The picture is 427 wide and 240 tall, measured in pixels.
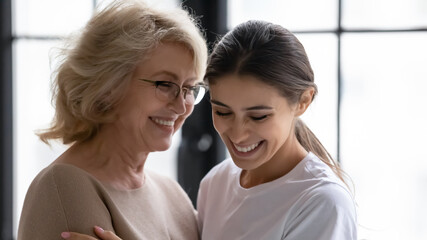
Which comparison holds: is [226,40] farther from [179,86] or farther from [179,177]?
[179,177]

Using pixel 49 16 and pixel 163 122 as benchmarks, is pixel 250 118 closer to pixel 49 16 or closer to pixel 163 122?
pixel 163 122

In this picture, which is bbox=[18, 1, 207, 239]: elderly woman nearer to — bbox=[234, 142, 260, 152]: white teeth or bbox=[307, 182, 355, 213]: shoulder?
bbox=[234, 142, 260, 152]: white teeth

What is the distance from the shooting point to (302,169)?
1865 mm

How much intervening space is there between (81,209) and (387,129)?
139cm

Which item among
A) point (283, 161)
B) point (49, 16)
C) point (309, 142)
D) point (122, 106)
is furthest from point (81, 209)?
point (49, 16)

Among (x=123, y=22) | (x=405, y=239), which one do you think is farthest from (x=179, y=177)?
(x=123, y=22)

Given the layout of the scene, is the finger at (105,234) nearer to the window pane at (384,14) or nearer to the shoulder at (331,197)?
the shoulder at (331,197)

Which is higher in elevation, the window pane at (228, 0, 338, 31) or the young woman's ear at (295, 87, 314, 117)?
the window pane at (228, 0, 338, 31)

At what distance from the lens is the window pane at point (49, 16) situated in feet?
11.2

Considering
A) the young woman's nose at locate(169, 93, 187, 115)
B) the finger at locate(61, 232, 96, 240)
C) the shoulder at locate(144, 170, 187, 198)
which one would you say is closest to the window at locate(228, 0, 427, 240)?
the shoulder at locate(144, 170, 187, 198)

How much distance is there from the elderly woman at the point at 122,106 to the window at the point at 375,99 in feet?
2.80

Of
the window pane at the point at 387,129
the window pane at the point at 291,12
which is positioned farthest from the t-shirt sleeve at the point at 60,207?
the window pane at the point at 291,12

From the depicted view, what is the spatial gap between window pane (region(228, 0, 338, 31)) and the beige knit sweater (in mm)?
1147

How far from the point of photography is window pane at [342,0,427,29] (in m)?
2.52
